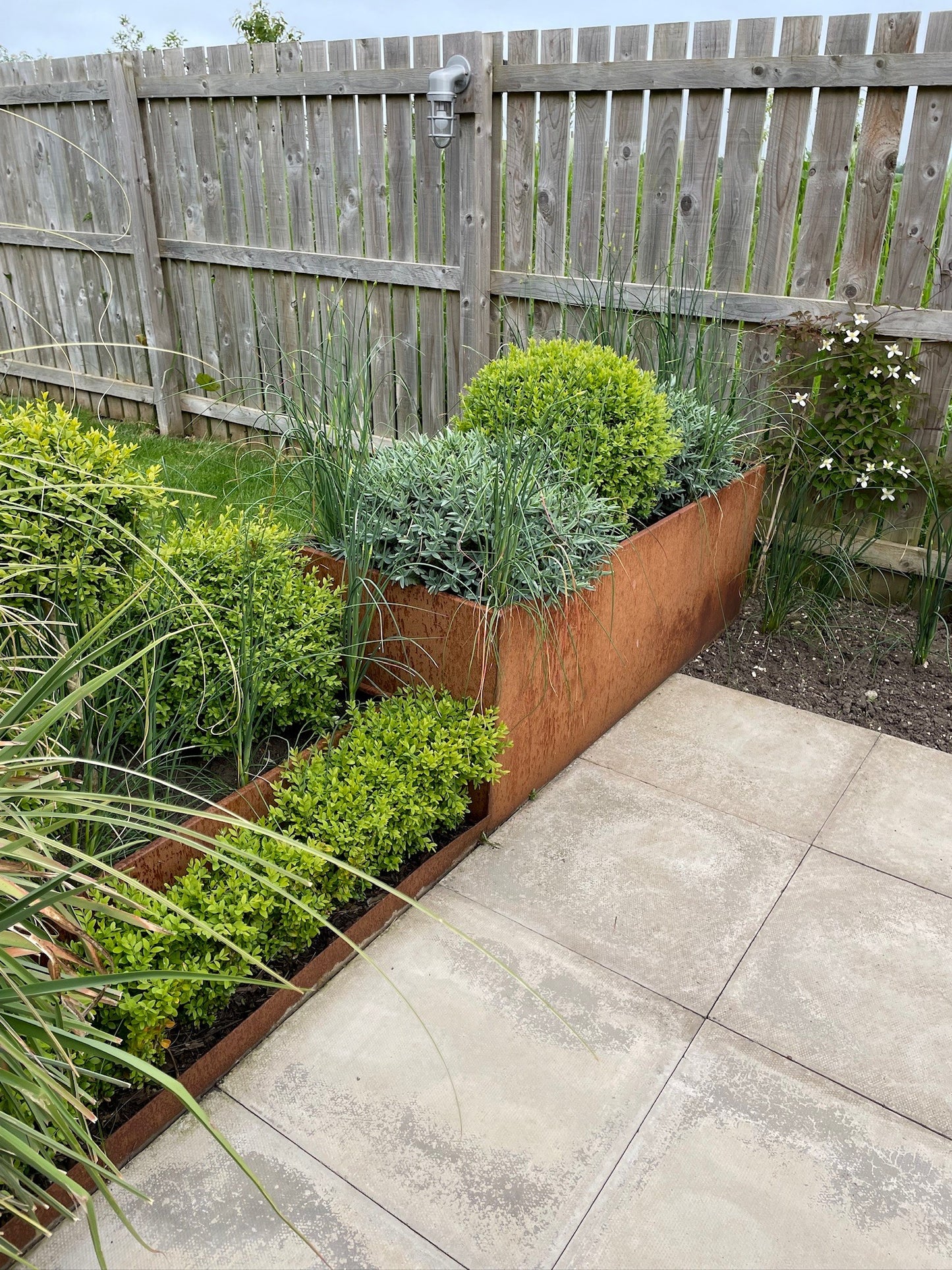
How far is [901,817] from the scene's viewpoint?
2.66m

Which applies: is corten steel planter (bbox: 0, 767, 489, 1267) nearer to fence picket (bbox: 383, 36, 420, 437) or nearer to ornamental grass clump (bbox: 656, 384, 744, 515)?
ornamental grass clump (bbox: 656, 384, 744, 515)

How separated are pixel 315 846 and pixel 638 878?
0.88 meters

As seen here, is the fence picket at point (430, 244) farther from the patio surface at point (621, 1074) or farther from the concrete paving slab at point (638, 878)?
the patio surface at point (621, 1074)

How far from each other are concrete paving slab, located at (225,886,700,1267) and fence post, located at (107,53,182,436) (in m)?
4.08

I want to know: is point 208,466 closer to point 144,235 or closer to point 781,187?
point 144,235

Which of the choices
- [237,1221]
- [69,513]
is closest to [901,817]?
[237,1221]

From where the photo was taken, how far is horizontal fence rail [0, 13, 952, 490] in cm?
344

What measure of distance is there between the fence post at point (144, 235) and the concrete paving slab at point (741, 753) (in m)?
3.48

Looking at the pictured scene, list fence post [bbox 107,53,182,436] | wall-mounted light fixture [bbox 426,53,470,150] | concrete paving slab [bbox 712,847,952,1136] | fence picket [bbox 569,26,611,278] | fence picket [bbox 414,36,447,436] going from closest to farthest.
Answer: concrete paving slab [bbox 712,847,952,1136] → fence picket [bbox 569,26,611,278] → wall-mounted light fixture [bbox 426,53,470,150] → fence picket [bbox 414,36,447,436] → fence post [bbox 107,53,182,436]

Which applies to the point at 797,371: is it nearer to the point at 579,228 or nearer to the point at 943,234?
the point at 943,234

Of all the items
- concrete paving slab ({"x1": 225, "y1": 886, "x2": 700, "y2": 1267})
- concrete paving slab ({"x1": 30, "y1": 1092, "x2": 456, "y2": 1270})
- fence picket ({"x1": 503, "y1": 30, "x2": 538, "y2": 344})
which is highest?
fence picket ({"x1": 503, "y1": 30, "x2": 538, "y2": 344})

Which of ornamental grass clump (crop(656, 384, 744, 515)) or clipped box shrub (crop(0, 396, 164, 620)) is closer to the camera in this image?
clipped box shrub (crop(0, 396, 164, 620))

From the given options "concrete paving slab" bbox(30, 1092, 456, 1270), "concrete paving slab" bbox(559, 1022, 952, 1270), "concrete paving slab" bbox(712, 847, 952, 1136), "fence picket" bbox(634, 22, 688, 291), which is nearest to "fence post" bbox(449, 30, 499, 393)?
"fence picket" bbox(634, 22, 688, 291)

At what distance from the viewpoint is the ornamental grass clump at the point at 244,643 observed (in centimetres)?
223
